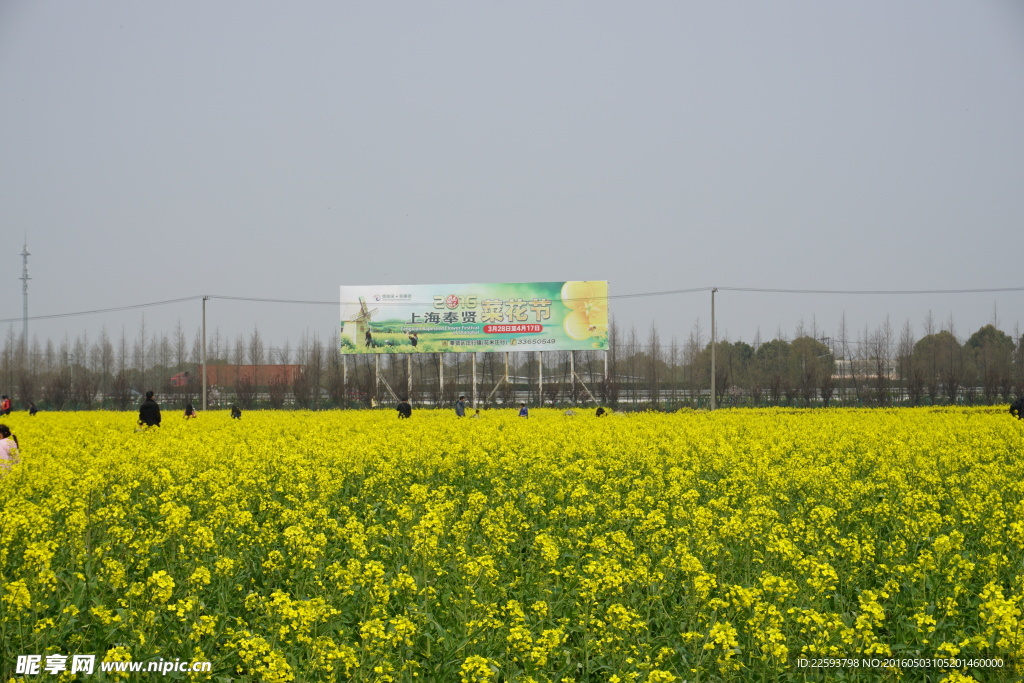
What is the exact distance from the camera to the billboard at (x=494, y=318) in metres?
46.6

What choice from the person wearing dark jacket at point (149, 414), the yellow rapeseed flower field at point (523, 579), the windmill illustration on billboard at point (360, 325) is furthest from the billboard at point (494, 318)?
the yellow rapeseed flower field at point (523, 579)

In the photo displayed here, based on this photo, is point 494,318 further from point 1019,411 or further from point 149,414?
point 149,414

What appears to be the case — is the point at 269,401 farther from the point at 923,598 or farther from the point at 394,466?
the point at 923,598

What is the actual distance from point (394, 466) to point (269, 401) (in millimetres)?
43936

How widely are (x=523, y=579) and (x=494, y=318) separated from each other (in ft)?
129

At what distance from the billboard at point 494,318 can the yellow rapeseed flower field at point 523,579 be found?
33.2 meters

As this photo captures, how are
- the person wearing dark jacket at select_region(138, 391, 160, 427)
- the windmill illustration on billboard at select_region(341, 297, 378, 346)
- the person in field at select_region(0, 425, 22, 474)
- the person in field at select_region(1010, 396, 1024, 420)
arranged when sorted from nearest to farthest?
the person in field at select_region(0, 425, 22, 474) < the person wearing dark jacket at select_region(138, 391, 160, 427) < the person in field at select_region(1010, 396, 1024, 420) < the windmill illustration on billboard at select_region(341, 297, 378, 346)

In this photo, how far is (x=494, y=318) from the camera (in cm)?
4681

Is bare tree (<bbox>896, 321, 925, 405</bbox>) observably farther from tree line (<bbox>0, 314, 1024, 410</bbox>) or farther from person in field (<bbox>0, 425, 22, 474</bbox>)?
person in field (<bbox>0, 425, 22, 474</bbox>)

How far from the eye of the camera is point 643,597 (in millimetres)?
6969

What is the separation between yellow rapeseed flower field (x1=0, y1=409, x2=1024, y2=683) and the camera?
225 inches

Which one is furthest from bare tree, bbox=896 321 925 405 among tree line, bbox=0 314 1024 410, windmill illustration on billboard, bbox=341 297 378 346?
windmill illustration on billboard, bbox=341 297 378 346

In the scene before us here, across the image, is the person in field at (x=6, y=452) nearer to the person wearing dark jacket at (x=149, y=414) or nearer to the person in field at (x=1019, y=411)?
the person wearing dark jacket at (x=149, y=414)

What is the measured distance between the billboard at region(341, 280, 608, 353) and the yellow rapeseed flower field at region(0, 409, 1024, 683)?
109 ft
